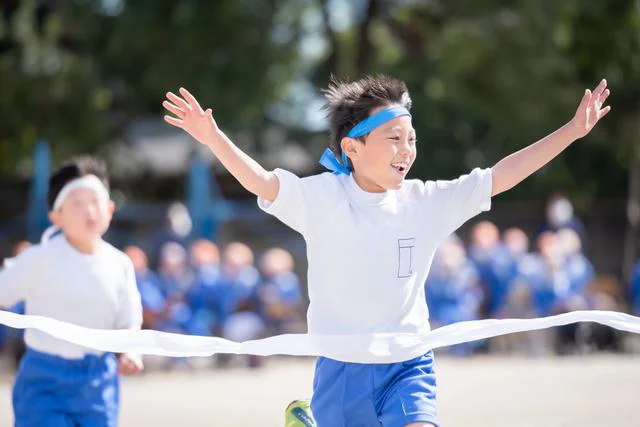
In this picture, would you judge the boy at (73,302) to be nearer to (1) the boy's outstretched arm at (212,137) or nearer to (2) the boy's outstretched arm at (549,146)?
(1) the boy's outstretched arm at (212,137)

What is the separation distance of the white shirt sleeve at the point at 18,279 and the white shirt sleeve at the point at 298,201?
1.72 m

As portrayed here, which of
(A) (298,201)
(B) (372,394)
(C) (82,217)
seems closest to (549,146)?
(A) (298,201)

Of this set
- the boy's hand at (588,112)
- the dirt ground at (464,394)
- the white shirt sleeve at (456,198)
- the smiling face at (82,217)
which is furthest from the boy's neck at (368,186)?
the dirt ground at (464,394)

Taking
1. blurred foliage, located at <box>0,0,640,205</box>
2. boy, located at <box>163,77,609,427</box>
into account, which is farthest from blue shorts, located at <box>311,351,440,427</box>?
blurred foliage, located at <box>0,0,640,205</box>

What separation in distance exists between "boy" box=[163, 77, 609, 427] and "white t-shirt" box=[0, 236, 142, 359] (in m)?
1.49

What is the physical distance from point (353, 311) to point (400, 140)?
787 millimetres

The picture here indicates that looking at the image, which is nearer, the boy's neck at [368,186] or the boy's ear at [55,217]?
the boy's neck at [368,186]

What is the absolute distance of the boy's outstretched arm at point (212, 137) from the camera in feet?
15.3

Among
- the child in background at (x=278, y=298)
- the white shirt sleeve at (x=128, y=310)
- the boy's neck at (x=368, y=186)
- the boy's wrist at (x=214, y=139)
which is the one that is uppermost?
the child in background at (x=278, y=298)

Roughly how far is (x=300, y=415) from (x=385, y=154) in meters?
1.26

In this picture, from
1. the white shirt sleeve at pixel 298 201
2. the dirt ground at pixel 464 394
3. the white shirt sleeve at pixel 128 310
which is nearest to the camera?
the white shirt sleeve at pixel 298 201

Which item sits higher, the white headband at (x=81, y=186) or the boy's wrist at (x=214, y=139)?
the white headband at (x=81, y=186)

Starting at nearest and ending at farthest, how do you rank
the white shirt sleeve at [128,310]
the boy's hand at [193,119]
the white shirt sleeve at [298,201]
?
the boy's hand at [193,119], the white shirt sleeve at [298,201], the white shirt sleeve at [128,310]

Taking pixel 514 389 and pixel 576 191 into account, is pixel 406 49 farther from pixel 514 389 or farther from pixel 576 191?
pixel 514 389
